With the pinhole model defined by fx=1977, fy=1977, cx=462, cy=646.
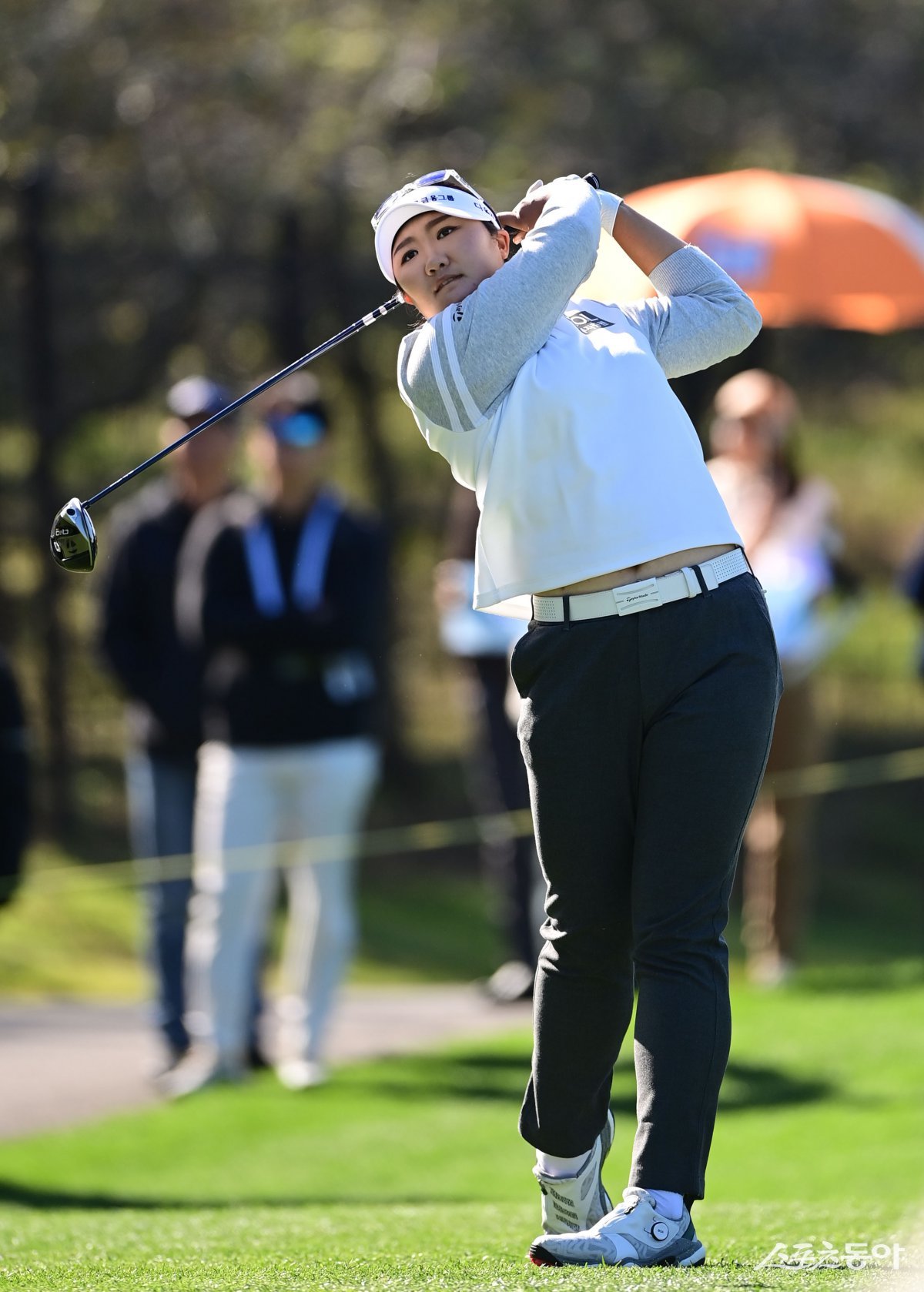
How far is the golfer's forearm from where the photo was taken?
12.5 feet

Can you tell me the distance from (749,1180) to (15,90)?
696 centimetres

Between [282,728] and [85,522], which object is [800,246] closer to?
[282,728]

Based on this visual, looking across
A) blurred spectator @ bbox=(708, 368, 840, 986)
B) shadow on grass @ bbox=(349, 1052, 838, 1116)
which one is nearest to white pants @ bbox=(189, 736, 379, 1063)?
shadow on grass @ bbox=(349, 1052, 838, 1116)

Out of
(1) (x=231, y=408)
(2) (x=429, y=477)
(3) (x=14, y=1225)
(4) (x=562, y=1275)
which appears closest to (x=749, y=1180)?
(3) (x=14, y=1225)

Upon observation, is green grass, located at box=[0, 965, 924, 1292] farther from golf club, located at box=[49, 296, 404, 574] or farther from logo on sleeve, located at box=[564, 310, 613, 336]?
logo on sleeve, located at box=[564, 310, 613, 336]

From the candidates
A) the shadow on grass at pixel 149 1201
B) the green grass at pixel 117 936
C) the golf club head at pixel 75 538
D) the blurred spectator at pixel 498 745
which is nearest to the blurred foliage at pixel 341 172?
the green grass at pixel 117 936

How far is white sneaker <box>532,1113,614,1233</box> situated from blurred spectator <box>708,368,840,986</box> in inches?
168

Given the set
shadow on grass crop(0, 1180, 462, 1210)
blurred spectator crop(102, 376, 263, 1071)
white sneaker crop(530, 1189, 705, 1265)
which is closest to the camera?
white sneaker crop(530, 1189, 705, 1265)

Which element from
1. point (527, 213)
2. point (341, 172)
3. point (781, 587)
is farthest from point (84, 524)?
point (341, 172)

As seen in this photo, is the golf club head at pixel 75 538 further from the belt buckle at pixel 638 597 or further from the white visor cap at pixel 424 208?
the belt buckle at pixel 638 597

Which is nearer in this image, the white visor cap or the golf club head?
the white visor cap

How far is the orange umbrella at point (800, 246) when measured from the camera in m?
8.29

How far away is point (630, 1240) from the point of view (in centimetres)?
341

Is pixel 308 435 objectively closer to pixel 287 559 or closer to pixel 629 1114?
pixel 287 559
